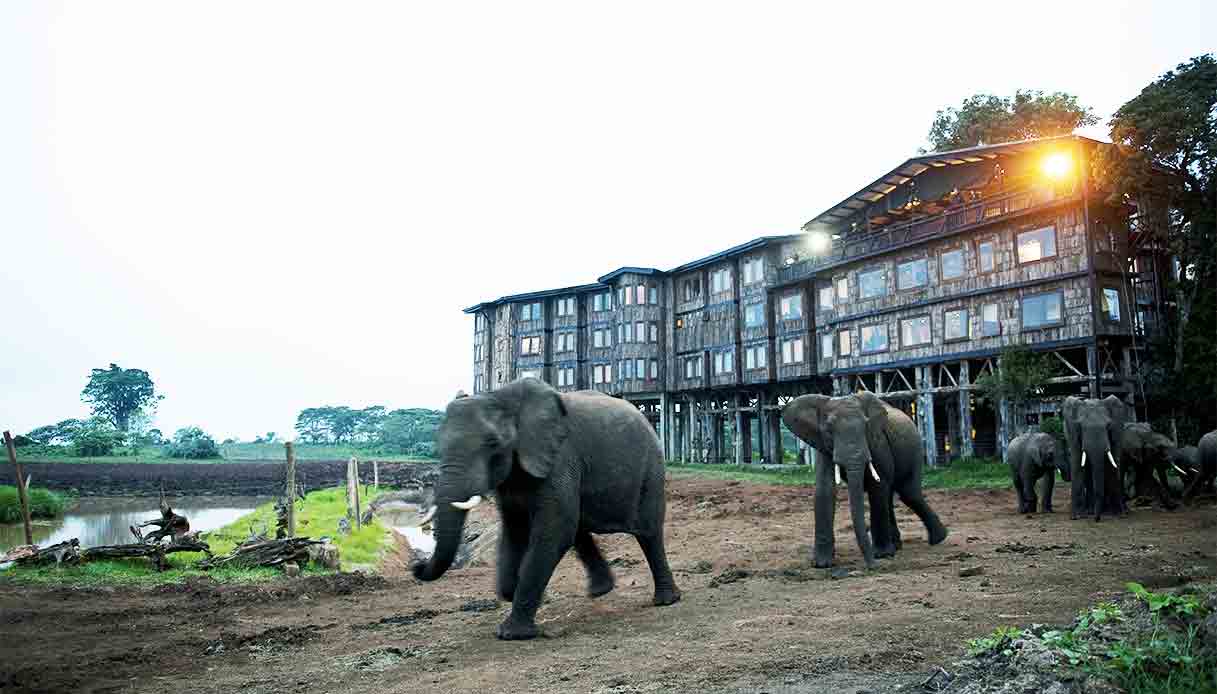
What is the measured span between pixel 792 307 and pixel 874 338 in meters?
6.43

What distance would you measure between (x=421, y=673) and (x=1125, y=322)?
29607mm

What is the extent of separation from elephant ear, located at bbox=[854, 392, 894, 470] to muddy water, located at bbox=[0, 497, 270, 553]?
20.6m

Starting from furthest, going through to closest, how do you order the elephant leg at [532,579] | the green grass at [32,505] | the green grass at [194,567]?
the green grass at [32,505] < the green grass at [194,567] < the elephant leg at [532,579]

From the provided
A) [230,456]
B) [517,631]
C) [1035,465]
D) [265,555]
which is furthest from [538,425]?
[230,456]

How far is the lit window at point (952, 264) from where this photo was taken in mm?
33406

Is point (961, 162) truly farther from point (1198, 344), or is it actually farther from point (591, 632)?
point (591, 632)

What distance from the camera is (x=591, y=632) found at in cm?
885

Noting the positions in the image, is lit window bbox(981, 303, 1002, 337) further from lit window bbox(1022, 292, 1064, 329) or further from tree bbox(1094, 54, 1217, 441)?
tree bbox(1094, 54, 1217, 441)

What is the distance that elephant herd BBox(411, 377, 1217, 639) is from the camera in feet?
27.7

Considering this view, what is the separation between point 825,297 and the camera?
40.7 metres

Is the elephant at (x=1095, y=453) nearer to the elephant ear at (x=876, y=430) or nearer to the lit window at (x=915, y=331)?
the elephant ear at (x=876, y=430)

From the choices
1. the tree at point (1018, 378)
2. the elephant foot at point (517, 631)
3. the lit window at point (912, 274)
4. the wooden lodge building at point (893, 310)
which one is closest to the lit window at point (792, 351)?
the wooden lodge building at point (893, 310)

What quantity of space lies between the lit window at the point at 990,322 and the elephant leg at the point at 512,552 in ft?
89.8

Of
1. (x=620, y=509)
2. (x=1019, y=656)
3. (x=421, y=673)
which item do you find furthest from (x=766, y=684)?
(x=620, y=509)
